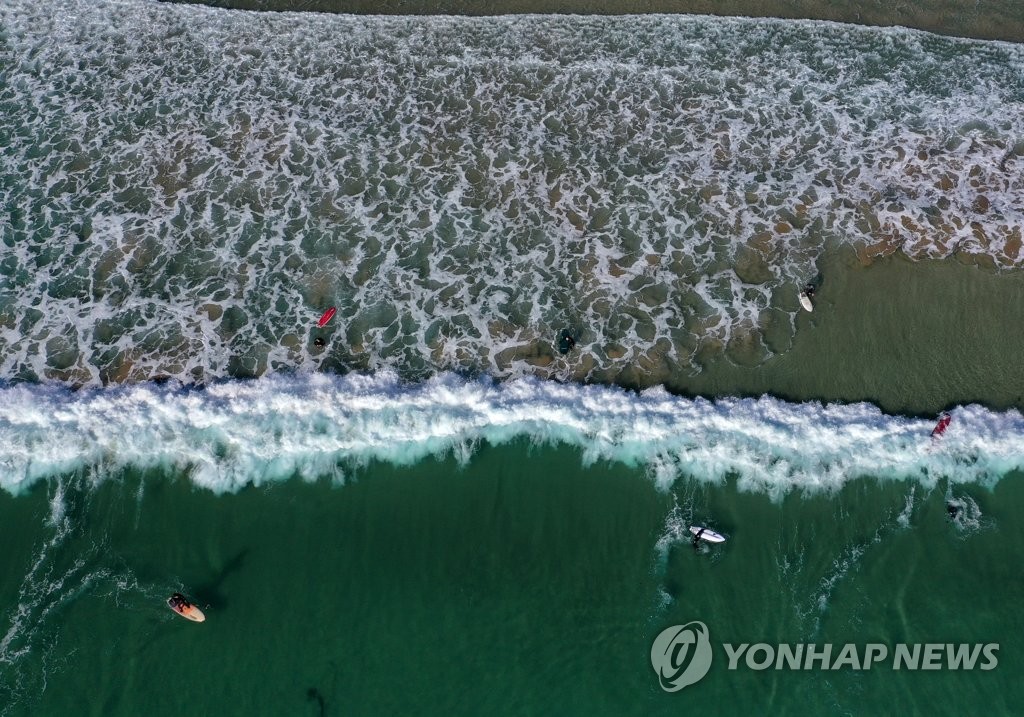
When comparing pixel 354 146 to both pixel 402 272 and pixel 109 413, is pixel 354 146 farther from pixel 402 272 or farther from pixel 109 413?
pixel 109 413

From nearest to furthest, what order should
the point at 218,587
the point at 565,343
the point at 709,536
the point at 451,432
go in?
the point at 218,587, the point at 709,536, the point at 451,432, the point at 565,343

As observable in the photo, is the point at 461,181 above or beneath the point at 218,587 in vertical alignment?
above

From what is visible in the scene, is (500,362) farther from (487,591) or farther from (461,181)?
(461,181)

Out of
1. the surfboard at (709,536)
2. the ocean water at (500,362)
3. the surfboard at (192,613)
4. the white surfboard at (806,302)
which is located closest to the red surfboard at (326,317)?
the ocean water at (500,362)

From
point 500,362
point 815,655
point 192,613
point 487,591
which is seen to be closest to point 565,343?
point 500,362

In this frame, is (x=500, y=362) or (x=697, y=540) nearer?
(x=697, y=540)

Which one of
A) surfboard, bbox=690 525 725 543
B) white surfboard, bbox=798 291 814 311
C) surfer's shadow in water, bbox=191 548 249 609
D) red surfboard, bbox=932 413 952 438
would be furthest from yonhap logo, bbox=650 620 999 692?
surfer's shadow in water, bbox=191 548 249 609

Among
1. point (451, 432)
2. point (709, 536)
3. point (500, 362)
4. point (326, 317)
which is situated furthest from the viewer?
point (326, 317)
